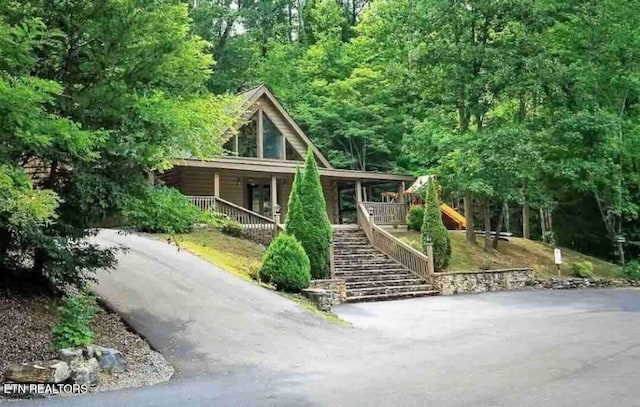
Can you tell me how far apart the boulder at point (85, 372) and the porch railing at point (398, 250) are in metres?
11.9

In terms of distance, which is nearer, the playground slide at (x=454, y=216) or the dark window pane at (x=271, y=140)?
the dark window pane at (x=271, y=140)

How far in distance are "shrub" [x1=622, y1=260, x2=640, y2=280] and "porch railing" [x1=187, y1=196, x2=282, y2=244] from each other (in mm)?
13806

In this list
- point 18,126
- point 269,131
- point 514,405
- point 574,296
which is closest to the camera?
point 514,405

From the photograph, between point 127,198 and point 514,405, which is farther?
point 127,198

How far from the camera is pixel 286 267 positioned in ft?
40.9

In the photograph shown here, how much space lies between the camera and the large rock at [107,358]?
6723 mm

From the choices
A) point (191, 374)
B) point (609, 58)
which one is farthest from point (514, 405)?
point (609, 58)

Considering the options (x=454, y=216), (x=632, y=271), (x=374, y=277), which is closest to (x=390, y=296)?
(x=374, y=277)

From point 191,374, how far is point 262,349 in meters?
1.50

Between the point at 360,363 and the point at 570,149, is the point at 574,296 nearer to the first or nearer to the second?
the point at 570,149

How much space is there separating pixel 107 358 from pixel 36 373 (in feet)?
3.14

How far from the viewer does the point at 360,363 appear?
7.41m

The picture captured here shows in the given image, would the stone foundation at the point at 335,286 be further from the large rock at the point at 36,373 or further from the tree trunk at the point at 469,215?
the tree trunk at the point at 469,215

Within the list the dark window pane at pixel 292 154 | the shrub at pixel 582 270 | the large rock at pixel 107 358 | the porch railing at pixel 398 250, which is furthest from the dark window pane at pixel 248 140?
the large rock at pixel 107 358
